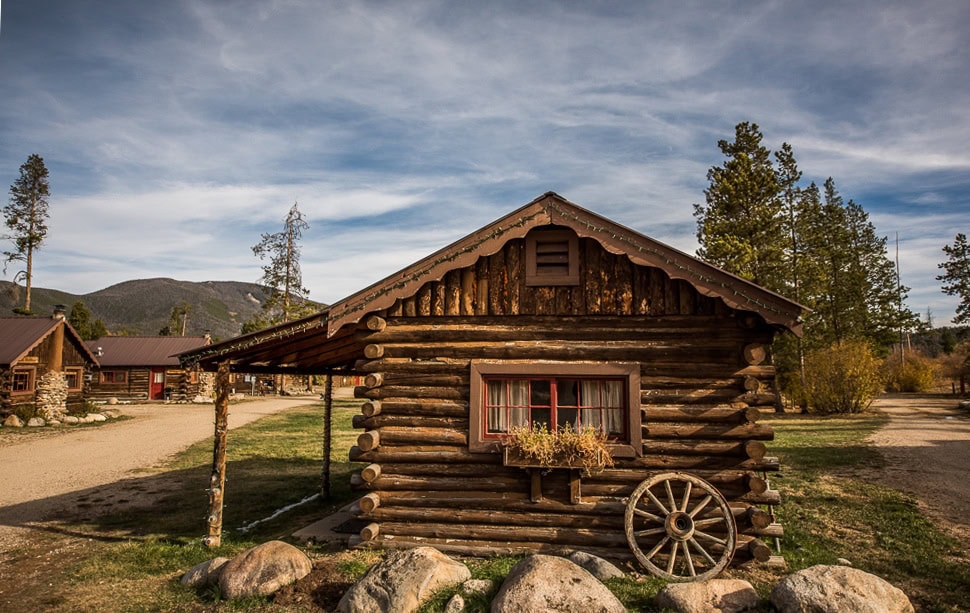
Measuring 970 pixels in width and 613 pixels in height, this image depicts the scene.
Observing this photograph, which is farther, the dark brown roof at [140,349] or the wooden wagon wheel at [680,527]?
the dark brown roof at [140,349]

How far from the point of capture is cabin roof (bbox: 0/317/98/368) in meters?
27.7

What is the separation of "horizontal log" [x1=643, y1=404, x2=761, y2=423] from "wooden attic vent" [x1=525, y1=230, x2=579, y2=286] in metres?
2.44

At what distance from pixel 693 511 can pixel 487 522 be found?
3.12m

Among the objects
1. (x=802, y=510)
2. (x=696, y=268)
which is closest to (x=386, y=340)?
(x=696, y=268)

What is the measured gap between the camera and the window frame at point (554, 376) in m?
8.99

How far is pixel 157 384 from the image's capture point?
46.8m

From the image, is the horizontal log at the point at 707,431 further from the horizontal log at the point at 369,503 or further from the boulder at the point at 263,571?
the boulder at the point at 263,571

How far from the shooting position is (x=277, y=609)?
23.6ft

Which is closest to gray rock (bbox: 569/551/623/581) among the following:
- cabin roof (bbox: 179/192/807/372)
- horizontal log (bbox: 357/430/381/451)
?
horizontal log (bbox: 357/430/381/451)

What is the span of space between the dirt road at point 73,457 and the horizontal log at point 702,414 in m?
11.5

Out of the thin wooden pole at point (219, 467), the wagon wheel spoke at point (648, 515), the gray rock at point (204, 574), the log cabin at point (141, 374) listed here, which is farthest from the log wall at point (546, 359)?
the log cabin at point (141, 374)

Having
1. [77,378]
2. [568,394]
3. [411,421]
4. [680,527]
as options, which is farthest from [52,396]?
[680,527]

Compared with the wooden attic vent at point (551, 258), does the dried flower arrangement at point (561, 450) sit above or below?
below

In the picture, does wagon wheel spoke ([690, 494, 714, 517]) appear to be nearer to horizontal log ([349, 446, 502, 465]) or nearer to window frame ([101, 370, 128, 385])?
horizontal log ([349, 446, 502, 465])
